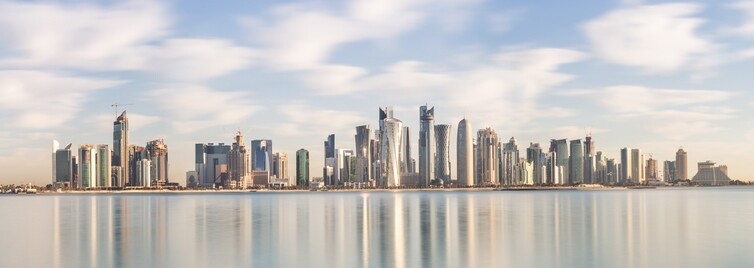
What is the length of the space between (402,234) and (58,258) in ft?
93.3

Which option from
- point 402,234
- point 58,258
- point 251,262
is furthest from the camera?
point 402,234

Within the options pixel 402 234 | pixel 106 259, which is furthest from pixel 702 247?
pixel 106 259

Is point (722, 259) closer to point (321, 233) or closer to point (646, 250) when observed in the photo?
point (646, 250)

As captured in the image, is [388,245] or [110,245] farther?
[110,245]

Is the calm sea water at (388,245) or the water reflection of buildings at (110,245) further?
the water reflection of buildings at (110,245)

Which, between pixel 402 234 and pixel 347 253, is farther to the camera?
pixel 402 234

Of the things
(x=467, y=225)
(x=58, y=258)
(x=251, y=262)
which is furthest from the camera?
(x=467, y=225)

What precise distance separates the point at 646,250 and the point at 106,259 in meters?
36.1

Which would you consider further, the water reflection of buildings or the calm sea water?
the water reflection of buildings

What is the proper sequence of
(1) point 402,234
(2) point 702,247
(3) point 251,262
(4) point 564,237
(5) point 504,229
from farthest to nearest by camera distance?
1. (5) point 504,229
2. (1) point 402,234
3. (4) point 564,237
4. (2) point 702,247
5. (3) point 251,262

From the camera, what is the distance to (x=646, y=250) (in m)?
52.5

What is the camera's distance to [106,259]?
160 feet

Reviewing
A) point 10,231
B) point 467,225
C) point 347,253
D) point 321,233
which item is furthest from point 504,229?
point 10,231

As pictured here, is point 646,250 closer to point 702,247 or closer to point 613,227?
point 702,247
